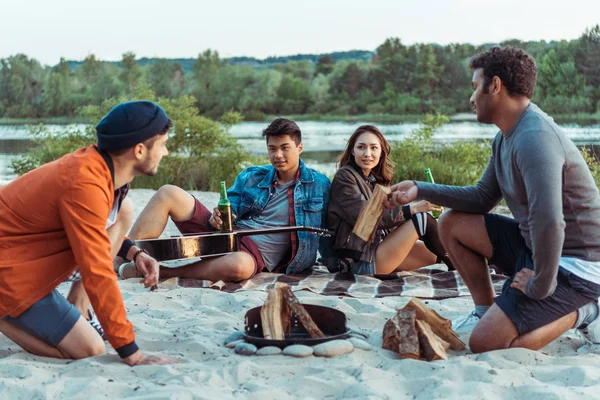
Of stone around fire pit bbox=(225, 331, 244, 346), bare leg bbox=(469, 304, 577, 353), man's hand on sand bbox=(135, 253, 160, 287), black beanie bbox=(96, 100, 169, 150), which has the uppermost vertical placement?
black beanie bbox=(96, 100, 169, 150)

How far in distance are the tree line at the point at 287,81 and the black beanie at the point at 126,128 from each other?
2293cm

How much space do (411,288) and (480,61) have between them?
1.95m

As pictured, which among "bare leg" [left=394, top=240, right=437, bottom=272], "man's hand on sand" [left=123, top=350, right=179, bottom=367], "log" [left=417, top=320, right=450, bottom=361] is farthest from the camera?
"bare leg" [left=394, top=240, right=437, bottom=272]

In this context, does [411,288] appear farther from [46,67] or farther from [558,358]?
[46,67]

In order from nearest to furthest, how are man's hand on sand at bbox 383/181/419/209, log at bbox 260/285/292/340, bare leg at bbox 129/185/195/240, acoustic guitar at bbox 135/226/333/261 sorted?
log at bbox 260/285/292/340
man's hand on sand at bbox 383/181/419/209
acoustic guitar at bbox 135/226/333/261
bare leg at bbox 129/185/195/240

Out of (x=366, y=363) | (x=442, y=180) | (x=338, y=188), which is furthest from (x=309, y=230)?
(x=442, y=180)

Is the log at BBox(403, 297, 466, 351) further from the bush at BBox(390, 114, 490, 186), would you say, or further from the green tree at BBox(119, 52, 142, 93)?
the green tree at BBox(119, 52, 142, 93)

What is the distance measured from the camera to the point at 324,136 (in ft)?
86.8

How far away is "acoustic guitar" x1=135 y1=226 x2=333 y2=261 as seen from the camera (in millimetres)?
4828

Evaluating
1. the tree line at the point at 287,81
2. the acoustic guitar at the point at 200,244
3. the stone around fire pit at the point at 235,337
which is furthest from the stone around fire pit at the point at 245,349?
the tree line at the point at 287,81

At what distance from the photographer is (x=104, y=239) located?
319cm

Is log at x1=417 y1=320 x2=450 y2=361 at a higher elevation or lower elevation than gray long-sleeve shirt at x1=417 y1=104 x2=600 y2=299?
lower

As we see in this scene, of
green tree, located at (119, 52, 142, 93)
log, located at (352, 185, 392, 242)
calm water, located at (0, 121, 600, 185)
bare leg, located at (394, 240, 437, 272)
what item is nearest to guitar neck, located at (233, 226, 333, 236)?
bare leg, located at (394, 240, 437, 272)

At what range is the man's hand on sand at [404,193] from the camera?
154 inches
